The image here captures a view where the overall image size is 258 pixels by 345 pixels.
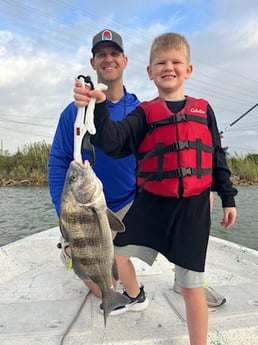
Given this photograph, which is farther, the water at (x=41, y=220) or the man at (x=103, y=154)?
the water at (x=41, y=220)

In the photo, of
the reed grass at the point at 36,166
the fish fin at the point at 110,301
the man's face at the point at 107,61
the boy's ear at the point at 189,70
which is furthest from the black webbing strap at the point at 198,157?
the reed grass at the point at 36,166

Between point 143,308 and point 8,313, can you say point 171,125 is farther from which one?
point 8,313

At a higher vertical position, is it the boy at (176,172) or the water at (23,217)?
the boy at (176,172)

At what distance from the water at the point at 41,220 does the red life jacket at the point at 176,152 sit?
728 cm

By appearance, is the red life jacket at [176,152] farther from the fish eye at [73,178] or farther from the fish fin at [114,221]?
the fish eye at [73,178]

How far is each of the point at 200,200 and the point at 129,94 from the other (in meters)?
1.66

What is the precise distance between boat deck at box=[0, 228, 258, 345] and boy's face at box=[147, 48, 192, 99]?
1912 millimetres

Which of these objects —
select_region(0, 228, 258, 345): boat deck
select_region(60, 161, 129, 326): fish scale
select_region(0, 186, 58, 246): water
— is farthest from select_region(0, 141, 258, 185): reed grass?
select_region(60, 161, 129, 326): fish scale

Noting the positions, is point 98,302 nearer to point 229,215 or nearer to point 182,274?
point 182,274

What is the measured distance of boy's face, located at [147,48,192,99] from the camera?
101 inches

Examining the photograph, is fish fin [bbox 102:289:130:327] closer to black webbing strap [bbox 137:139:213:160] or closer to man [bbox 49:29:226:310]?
black webbing strap [bbox 137:139:213:160]

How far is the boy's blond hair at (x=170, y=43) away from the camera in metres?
2.58

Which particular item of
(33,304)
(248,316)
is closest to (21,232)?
(33,304)

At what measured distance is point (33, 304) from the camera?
331 cm
